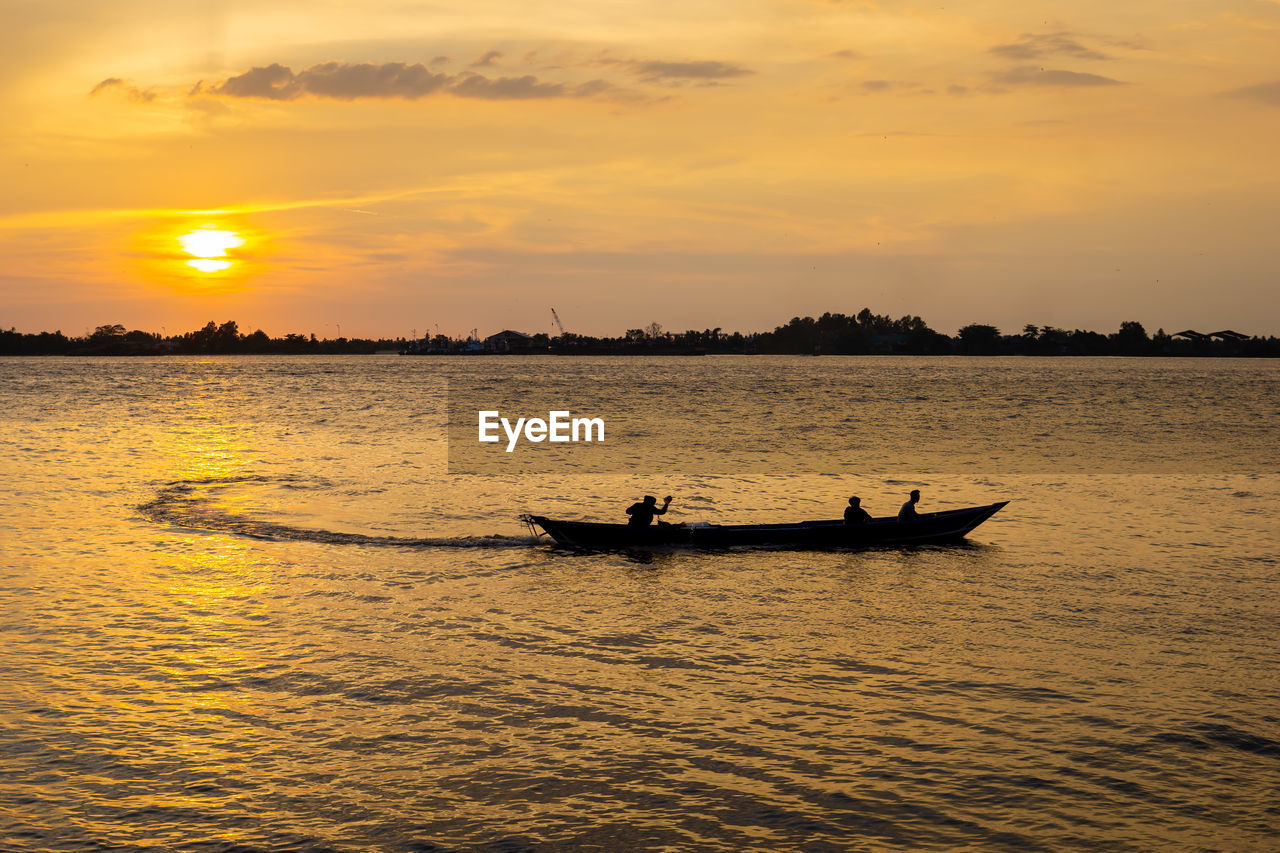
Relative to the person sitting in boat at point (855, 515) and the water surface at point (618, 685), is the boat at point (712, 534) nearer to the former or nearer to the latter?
the person sitting in boat at point (855, 515)

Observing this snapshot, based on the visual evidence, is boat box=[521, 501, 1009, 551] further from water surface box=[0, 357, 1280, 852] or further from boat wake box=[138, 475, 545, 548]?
boat wake box=[138, 475, 545, 548]

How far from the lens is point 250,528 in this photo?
121ft

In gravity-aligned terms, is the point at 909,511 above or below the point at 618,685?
above

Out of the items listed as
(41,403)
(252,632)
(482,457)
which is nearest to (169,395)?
(41,403)

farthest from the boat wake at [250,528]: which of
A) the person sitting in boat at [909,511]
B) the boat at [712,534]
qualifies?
the person sitting in boat at [909,511]

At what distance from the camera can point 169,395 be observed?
15138cm

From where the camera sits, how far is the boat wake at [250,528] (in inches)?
1340

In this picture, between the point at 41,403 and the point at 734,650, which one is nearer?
the point at 734,650

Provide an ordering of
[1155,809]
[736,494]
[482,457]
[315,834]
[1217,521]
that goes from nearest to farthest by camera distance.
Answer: [315,834]
[1155,809]
[1217,521]
[736,494]
[482,457]

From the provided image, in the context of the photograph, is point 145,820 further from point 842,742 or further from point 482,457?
point 482,457

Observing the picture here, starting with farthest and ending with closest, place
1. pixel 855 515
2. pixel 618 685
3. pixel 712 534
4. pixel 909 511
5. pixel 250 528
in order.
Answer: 1. pixel 250 528
2. pixel 909 511
3. pixel 855 515
4. pixel 712 534
5. pixel 618 685

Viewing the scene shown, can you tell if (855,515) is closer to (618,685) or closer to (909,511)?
(909,511)

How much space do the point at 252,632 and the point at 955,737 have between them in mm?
14676

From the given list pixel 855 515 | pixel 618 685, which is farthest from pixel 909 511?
pixel 618 685
